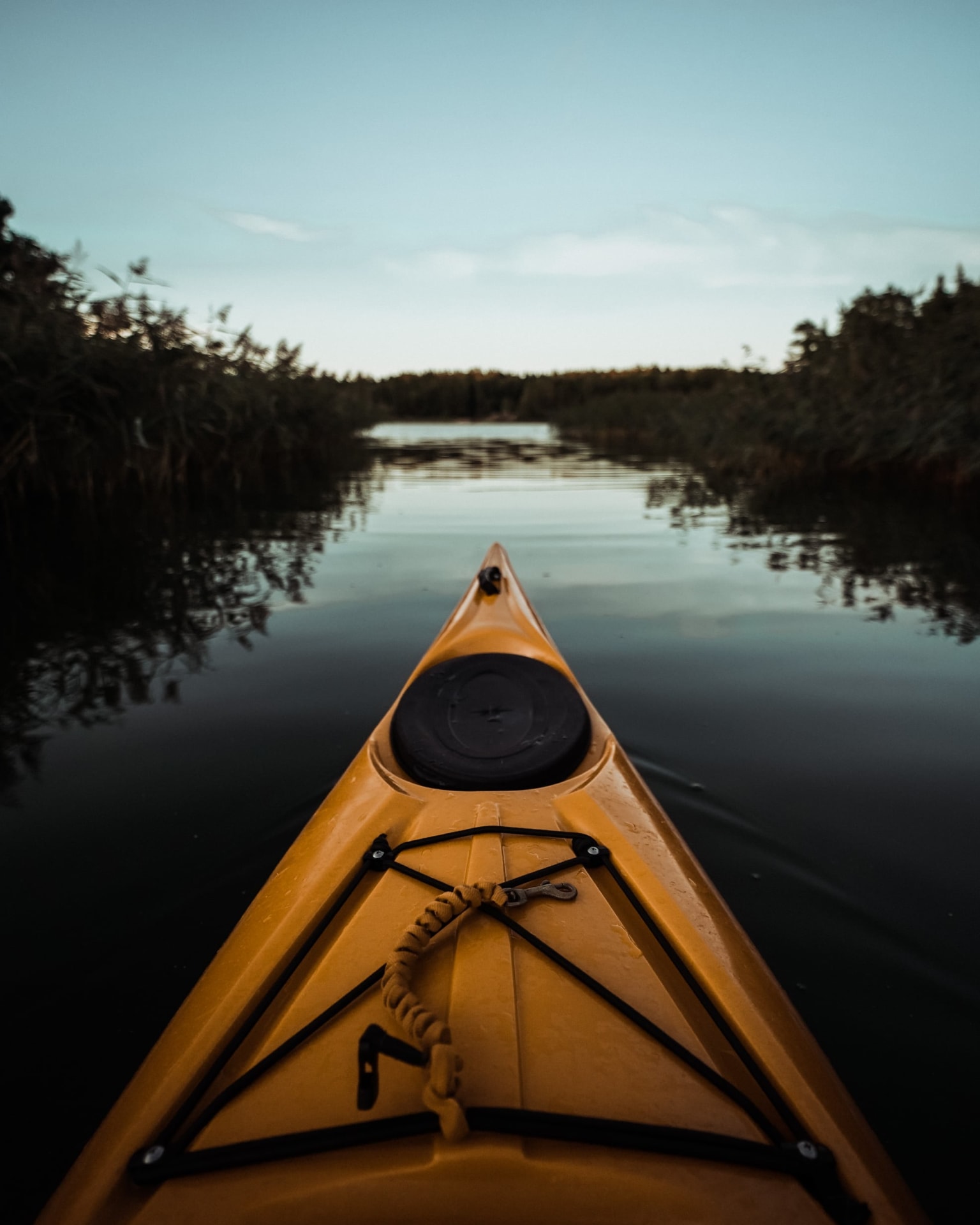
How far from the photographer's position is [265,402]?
11016mm

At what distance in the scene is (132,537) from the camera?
7.40m

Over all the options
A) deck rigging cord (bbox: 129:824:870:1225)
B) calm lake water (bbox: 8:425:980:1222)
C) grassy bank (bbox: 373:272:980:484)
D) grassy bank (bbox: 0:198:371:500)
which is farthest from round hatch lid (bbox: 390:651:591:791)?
grassy bank (bbox: 373:272:980:484)

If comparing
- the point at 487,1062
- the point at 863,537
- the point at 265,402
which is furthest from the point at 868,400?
the point at 487,1062

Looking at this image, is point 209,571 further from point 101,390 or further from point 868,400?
point 868,400

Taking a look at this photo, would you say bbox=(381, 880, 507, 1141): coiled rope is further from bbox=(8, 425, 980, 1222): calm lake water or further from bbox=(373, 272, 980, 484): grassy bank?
bbox=(373, 272, 980, 484): grassy bank

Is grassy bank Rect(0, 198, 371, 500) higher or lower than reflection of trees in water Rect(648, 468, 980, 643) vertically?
higher

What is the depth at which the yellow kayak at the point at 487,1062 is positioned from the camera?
908 mm

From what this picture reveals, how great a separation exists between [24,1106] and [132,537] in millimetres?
6895

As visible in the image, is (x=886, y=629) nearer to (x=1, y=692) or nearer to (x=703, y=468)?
(x=1, y=692)

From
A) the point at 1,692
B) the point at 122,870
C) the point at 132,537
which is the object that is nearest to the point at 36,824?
the point at 122,870

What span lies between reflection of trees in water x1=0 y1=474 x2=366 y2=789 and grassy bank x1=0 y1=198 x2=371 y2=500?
0.66 metres

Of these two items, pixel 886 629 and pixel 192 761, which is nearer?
pixel 192 761

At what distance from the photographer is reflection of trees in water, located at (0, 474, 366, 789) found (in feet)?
11.5

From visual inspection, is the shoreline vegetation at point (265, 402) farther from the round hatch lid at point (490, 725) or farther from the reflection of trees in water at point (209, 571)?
the round hatch lid at point (490, 725)
